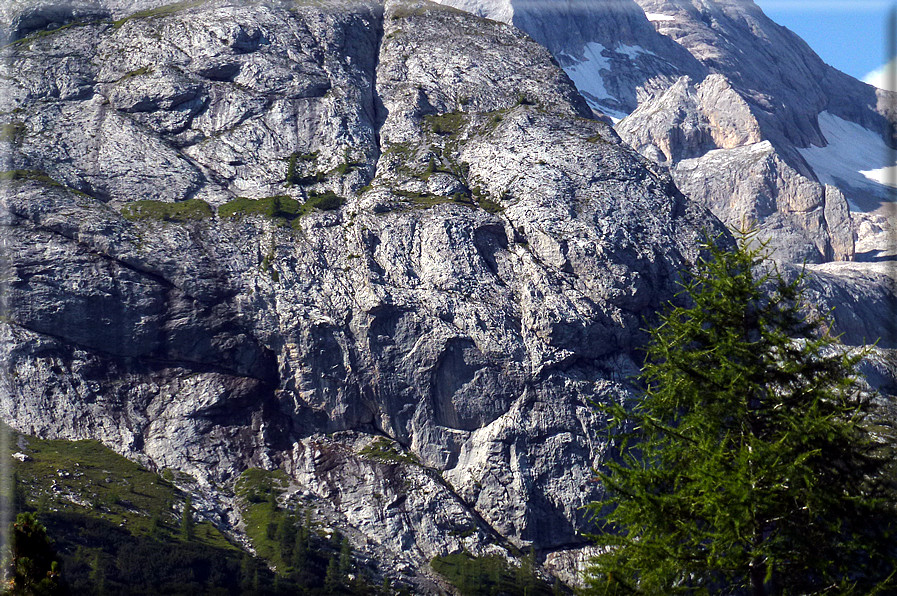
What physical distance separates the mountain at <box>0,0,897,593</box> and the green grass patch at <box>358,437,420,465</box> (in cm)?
41

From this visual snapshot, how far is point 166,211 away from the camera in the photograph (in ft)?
400

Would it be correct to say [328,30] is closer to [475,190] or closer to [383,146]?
[383,146]

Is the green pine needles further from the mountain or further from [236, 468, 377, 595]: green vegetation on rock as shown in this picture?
[236, 468, 377, 595]: green vegetation on rock

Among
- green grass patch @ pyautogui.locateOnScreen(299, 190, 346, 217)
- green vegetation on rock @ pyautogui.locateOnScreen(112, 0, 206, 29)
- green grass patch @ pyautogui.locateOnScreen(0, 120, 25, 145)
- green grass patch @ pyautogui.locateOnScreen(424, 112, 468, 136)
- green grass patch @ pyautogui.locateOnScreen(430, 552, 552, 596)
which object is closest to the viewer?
green grass patch @ pyautogui.locateOnScreen(430, 552, 552, 596)

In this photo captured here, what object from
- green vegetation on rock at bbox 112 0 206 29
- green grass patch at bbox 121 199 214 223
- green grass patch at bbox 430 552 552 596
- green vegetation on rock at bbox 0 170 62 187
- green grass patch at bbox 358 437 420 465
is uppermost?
green vegetation on rock at bbox 112 0 206 29

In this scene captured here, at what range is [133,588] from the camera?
8706 cm

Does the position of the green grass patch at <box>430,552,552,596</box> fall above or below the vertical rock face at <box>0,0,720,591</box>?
below

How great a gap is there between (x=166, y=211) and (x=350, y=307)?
35.2 metres

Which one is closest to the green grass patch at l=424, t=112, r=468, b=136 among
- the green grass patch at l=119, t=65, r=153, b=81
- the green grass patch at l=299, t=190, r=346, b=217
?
the green grass patch at l=299, t=190, r=346, b=217

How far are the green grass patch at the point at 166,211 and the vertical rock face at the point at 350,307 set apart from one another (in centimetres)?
39

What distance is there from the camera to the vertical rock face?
107 metres

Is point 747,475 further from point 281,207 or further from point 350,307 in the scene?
point 281,207

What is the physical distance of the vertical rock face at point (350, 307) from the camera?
107188mm

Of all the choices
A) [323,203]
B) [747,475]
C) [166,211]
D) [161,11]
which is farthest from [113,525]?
[161,11]
